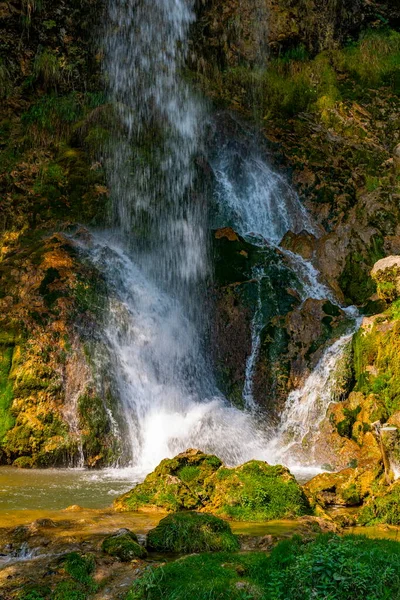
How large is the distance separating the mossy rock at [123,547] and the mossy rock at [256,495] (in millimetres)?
2202

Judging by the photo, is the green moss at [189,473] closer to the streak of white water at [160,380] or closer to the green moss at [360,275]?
the streak of white water at [160,380]

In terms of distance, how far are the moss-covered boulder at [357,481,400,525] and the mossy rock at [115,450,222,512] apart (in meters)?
2.37

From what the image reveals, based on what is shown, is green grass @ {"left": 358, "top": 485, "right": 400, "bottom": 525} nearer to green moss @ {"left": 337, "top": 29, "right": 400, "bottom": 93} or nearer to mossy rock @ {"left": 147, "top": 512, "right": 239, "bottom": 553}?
mossy rock @ {"left": 147, "top": 512, "right": 239, "bottom": 553}

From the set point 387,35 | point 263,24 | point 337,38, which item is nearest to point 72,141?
point 263,24

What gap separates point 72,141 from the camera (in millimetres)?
22391

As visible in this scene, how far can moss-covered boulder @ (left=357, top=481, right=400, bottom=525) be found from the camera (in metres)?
7.93

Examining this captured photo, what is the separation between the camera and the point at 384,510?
8039mm

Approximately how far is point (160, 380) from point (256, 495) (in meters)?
7.56

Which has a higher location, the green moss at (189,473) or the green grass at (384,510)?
the green moss at (189,473)

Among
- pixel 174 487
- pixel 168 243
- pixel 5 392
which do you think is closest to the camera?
pixel 174 487

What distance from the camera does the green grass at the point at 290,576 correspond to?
15.6 feet

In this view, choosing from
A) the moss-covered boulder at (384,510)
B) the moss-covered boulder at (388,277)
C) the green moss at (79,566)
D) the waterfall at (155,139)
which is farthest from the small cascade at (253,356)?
the green moss at (79,566)

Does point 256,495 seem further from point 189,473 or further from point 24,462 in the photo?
point 24,462


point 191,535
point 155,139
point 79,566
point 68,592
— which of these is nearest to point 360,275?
point 155,139
